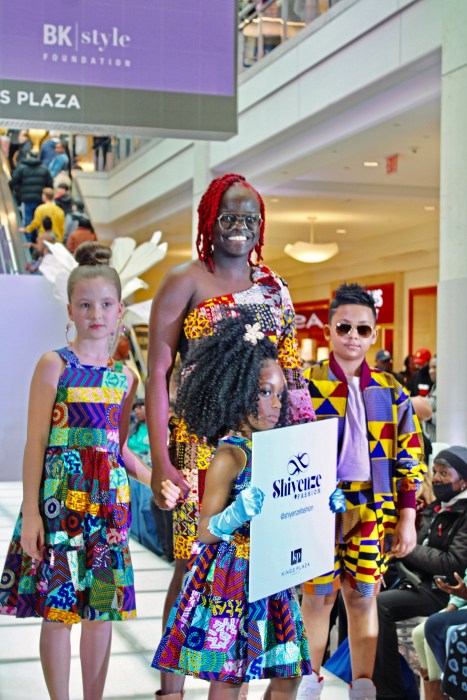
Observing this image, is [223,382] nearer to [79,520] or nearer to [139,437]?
[79,520]

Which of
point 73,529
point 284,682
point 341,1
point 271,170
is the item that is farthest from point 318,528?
point 271,170

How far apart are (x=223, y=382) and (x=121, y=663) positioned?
1746 mm

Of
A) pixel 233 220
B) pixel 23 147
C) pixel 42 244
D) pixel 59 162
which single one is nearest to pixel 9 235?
pixel 42 244

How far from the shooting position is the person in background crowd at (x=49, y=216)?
1177cm

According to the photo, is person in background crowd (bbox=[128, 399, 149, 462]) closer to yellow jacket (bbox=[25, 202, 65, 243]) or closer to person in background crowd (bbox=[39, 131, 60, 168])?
yellow jacket (bbox=[25, 202, 65, 243])

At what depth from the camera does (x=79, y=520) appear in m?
2.69

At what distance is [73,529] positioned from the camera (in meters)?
2.69

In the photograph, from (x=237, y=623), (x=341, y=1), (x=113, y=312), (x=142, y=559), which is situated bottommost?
(x=142, y=559)

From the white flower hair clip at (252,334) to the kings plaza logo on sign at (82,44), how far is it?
378 cm

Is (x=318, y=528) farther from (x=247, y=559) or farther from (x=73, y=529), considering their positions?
(x=73, y=529)

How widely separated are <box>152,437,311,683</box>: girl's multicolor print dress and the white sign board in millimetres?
78

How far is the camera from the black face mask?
4.38 m

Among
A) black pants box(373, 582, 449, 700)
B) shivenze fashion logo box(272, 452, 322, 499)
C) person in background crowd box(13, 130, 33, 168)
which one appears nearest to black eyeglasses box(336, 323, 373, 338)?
shivenze fashion logo box(272, 452, 322, 499)

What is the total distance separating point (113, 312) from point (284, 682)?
1.12 metres
